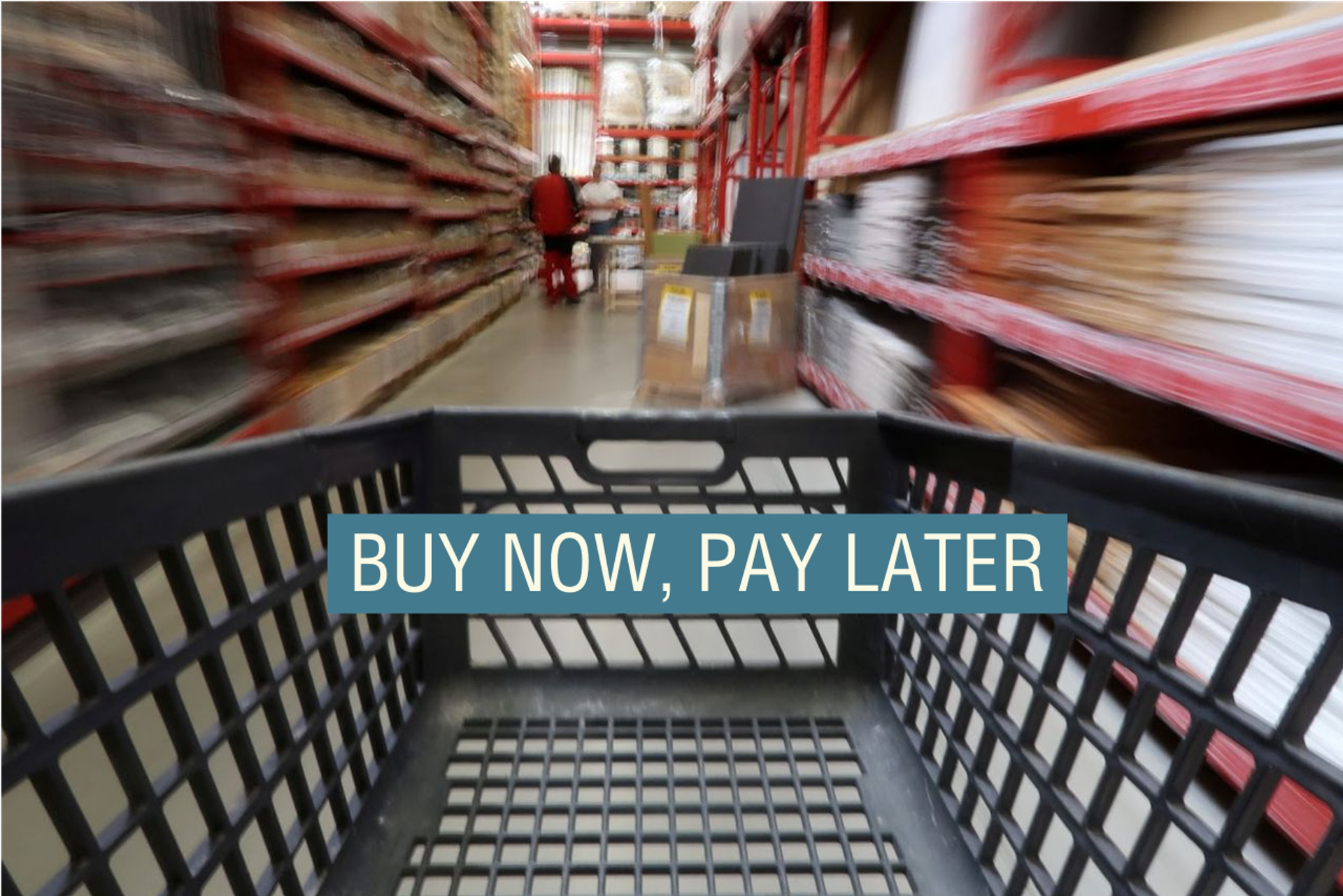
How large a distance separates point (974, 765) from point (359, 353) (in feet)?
10.1

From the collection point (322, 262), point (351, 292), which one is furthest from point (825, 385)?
point (351, 292)

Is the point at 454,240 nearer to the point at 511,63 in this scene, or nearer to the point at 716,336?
the point at 716,336

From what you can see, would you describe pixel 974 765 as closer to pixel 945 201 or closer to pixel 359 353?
pixel 945 201

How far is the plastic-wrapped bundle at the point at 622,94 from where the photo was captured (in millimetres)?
9969

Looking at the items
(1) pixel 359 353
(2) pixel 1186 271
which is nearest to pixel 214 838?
(2) pixel 1186 271

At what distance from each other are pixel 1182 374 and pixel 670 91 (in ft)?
34.2

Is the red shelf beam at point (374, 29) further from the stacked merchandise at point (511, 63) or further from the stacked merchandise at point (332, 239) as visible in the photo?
the stacked merchandise at point (511, 63)

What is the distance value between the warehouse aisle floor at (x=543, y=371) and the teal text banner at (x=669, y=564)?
161 centimetres

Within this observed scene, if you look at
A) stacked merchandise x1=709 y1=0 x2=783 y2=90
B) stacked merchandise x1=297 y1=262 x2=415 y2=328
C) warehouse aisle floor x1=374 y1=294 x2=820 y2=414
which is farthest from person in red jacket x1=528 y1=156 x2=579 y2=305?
stacked merchandise x1=297 y1=262 x2=415 y2=328

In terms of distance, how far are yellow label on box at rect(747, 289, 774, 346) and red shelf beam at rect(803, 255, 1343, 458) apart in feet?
4.27

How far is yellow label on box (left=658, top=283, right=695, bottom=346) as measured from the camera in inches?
115

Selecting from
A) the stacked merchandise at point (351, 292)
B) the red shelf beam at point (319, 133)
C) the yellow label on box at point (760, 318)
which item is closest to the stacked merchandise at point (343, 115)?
the red shelf beam at point (319, 133)

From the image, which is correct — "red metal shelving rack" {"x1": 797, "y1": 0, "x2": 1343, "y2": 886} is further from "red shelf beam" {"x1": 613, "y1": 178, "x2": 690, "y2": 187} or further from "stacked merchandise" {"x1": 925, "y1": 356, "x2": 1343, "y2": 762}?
"red shelf beam" {"x1": 613, "y1": 178, "x2": 690, "y2": 187}

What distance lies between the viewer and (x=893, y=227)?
2346mm
